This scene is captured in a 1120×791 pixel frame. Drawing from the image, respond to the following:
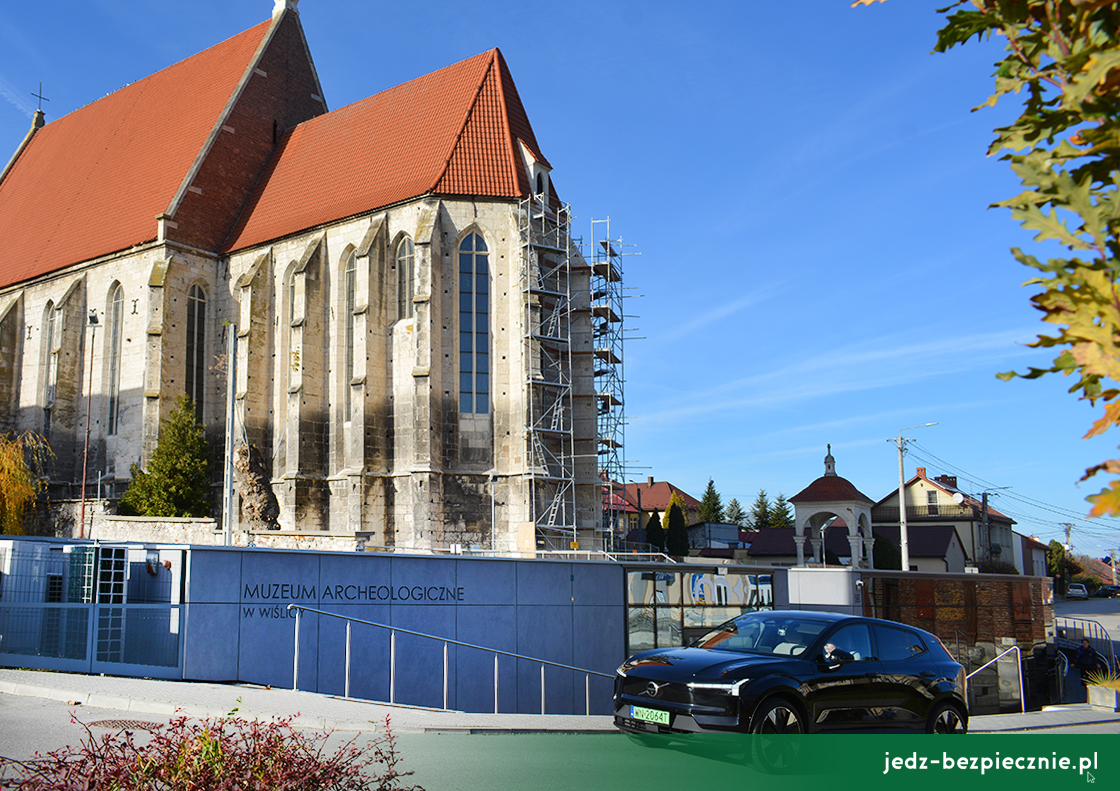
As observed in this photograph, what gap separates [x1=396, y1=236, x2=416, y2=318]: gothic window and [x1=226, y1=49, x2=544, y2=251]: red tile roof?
1739 mm

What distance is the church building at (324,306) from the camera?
31.0 m

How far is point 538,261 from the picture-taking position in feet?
108

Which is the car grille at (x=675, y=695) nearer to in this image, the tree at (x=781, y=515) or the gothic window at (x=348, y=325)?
the gothic window at (x=348, y=325)

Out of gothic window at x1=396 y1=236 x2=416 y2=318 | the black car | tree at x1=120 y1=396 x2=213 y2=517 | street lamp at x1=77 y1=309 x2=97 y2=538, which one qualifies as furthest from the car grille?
tree at x1=120 y1=396 x2=213 y2=517

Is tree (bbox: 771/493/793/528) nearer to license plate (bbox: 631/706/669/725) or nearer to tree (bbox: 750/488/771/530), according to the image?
tree (bbox: 750/488/771/530)

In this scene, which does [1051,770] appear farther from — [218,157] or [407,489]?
[218,157]

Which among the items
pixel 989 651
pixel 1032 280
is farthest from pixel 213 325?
pixel 1032 280

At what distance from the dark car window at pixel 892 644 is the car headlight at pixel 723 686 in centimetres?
200

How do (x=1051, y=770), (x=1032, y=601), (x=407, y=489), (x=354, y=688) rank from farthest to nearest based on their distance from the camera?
(x=407, y=489), (x=1032, y=601), (x=354, y=688), (x=1051, y=770)

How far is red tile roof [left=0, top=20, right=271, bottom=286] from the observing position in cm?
3934

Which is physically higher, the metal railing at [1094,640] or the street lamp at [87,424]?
the street lamp at [87,424]

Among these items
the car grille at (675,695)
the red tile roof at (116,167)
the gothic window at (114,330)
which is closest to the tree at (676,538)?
the gothic window at (114,330)

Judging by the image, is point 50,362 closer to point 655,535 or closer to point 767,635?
point 655,535

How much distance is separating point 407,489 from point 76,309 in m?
19.7
